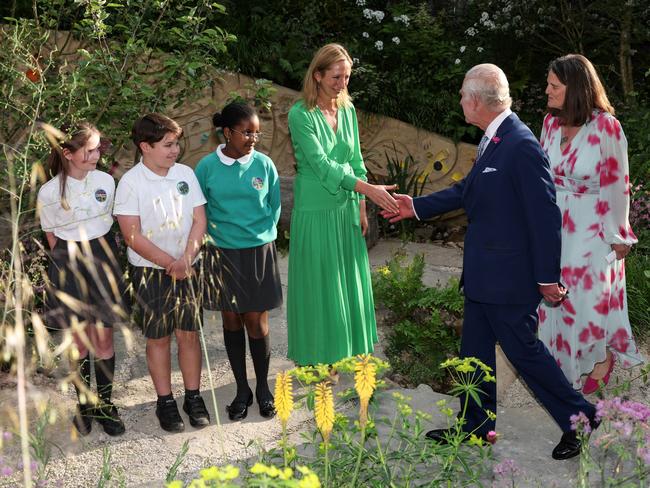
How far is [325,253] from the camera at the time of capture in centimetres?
455

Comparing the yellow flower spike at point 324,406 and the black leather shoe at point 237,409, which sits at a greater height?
the yellow flower spike at point 324,406

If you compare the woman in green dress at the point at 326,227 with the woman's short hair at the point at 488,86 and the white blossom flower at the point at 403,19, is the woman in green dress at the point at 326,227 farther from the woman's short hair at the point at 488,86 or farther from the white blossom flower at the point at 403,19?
the white blossom flower at the point at 403,19

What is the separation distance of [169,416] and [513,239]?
1.95 metres

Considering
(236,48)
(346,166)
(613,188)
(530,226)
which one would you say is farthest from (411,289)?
(236,48)

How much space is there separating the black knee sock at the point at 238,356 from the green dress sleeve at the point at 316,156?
3.05 ft

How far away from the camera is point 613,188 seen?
4.17 meters

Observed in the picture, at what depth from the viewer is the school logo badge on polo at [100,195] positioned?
13.5 feet

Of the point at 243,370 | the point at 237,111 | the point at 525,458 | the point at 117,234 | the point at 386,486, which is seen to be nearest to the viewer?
the point at 386,486

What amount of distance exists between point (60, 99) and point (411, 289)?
2691 millimetres

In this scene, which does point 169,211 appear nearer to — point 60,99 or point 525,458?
point 60,99

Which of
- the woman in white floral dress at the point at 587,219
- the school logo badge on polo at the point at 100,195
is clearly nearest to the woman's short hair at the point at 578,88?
the woman in white floral dress at the point at 587,219

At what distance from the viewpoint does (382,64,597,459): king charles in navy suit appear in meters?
3.54

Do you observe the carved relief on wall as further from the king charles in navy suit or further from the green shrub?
the king charles in navy suit

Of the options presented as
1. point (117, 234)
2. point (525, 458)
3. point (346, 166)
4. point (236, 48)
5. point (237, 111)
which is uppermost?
point (236, 48)
